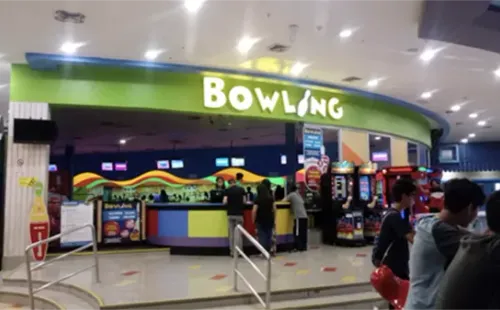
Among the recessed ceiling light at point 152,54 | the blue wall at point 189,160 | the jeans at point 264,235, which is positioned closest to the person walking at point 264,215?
the jeans at point 264,235

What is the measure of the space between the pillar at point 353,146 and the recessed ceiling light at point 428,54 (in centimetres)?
322

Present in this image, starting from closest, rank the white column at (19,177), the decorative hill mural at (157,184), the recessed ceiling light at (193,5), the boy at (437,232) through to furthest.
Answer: the boy at (437,232) → the recessed ceiling light at (193,5) → the white column at (19,177) → the decorative hill mural at (157,184)

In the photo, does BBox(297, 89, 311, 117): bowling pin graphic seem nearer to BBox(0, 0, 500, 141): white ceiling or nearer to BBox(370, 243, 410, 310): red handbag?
BBox(0, 0, 500, 141): white ceiling

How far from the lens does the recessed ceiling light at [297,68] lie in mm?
8445

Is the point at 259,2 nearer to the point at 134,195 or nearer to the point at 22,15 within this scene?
the point at 22,15

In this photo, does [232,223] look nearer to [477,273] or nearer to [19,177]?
[19,177]

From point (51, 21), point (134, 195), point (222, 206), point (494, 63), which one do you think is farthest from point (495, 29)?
point (134, 195)

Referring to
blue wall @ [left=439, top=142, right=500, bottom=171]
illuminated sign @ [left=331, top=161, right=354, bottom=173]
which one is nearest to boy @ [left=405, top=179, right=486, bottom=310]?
illuminated sign @ [left=331, top=161, right=354, bottom=173]

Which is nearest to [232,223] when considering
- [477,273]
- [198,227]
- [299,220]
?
[198,227]

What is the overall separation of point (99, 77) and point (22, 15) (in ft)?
7.13

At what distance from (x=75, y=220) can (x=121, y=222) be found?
921 mm

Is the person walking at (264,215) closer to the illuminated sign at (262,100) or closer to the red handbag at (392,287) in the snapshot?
the illuminated sign at (262,100)

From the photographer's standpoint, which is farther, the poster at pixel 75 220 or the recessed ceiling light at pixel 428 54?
the poster at pixel 75 220

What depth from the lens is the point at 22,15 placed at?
242 inches
